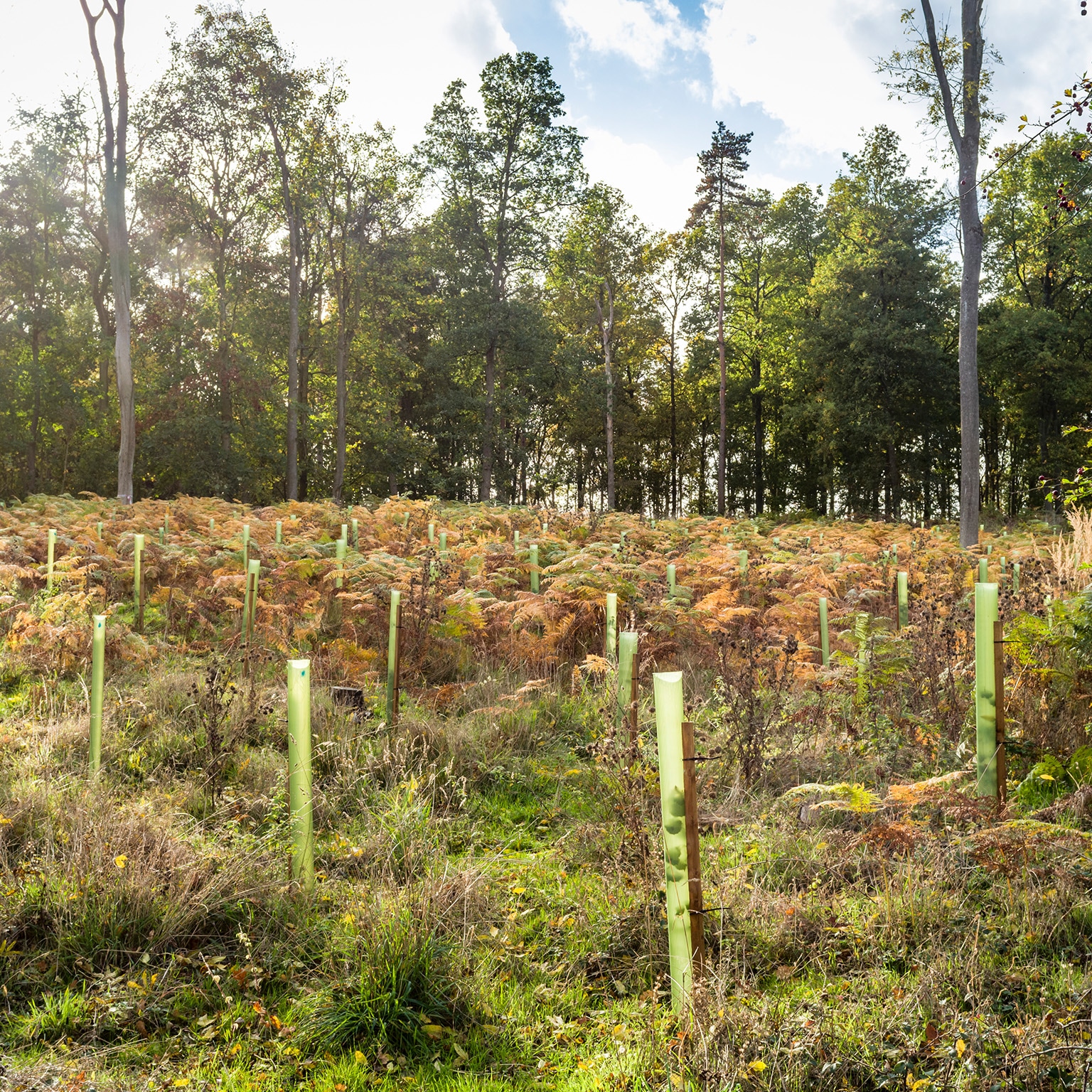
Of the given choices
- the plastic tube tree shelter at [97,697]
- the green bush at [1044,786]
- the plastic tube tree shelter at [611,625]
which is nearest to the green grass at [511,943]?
the plastic tube tree shelter at [97,697]

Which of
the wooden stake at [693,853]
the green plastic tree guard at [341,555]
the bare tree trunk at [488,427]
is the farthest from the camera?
the bare tree trunk at [488,427]

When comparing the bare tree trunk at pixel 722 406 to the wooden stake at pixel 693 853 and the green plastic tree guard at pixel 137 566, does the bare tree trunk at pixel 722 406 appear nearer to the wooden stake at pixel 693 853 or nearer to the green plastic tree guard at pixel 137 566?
the green plastic tree guard at pixel 137 566

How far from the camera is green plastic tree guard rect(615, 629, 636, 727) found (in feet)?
12.3

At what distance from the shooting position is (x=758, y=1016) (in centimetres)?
232

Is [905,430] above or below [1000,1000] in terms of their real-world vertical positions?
above


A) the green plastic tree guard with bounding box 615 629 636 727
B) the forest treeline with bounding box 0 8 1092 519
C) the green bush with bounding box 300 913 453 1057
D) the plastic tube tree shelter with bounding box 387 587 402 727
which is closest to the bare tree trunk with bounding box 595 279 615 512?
the forest treeline with bounding box 0 8 1092 519

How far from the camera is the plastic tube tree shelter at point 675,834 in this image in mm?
2494

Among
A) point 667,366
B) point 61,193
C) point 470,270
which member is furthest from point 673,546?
point 667,366

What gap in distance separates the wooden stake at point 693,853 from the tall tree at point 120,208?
727 inches

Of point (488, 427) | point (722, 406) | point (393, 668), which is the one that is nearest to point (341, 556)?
point (393, 668)

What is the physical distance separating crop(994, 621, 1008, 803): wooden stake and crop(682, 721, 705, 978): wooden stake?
1.99 metres

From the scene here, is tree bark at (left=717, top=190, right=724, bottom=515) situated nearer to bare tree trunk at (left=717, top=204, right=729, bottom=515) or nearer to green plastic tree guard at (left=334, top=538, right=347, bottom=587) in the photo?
bare tree trunk at (left=717, top=204, right=729, bottom=515)

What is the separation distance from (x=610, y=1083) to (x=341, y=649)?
15.2 ft

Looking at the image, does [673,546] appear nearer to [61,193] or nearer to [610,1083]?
[610,1083]
